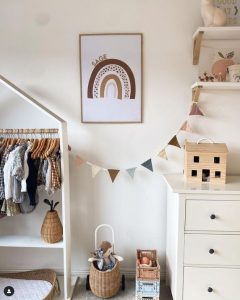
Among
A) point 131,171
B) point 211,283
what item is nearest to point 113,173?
point 131,171

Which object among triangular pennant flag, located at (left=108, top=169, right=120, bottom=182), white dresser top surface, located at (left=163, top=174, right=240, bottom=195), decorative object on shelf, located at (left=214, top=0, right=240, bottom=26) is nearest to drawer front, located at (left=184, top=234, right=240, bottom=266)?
white dresser top surface, located at (left=163, top=174, right=240, bottom=195)

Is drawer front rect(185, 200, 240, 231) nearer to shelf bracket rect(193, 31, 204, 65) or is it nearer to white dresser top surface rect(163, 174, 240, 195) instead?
white dresser top surface rect(163, 174, 240, 195)

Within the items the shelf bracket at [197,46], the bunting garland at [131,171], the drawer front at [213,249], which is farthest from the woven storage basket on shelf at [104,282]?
the shelf bracket at [197,46]

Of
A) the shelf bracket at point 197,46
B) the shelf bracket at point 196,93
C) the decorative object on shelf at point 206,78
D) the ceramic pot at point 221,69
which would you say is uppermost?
the shelf bracket at point 197,46

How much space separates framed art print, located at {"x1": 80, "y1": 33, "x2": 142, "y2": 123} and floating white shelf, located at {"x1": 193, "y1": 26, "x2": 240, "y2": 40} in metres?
0.45

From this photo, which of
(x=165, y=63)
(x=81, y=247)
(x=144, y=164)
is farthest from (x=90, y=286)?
(x=165, y=63)

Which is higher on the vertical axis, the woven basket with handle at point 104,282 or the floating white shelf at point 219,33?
the floating white shelf at point 219,33

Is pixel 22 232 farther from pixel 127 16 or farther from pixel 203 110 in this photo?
pixel 127 16

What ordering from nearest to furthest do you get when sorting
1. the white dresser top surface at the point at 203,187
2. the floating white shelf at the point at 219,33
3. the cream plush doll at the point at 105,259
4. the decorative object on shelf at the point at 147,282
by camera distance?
the white dresser top surface at the point at 203,187, the floating white shelf at the point at 219,33, the decorative object on shelf at the point at 147,282, the cream plush doll at the point at 105,259

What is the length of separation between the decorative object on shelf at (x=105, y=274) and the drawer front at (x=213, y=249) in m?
0.52

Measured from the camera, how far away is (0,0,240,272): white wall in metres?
1.99

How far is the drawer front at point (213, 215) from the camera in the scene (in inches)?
64.5

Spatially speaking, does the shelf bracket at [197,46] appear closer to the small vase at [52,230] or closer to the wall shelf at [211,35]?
the wall shelf at [211,35]

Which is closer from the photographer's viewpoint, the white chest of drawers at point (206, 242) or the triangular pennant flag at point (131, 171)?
the white chest of drawers at point (206, 242)
